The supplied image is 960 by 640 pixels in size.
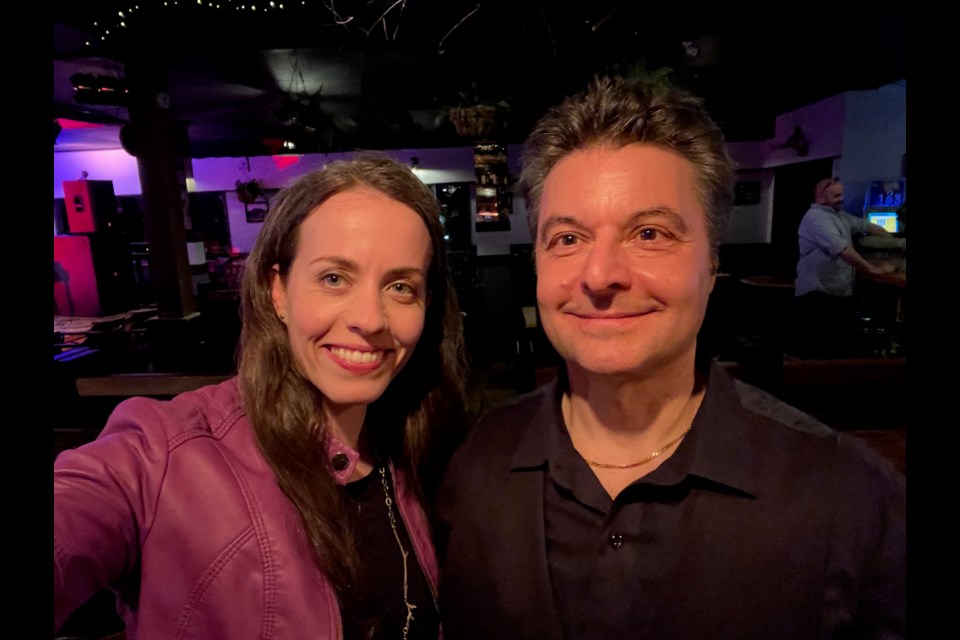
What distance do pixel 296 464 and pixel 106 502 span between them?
352 millimetres

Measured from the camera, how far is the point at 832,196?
498cm

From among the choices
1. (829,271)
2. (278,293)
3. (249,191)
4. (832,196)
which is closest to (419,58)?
(249,191)

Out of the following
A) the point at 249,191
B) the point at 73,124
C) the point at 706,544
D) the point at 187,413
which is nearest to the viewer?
the point at 706,544

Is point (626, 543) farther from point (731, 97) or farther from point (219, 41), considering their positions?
point (731, 97)

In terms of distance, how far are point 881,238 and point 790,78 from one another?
10.0 ft

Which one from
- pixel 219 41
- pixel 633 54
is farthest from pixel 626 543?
pixel 633 54

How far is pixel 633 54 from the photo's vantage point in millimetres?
5008

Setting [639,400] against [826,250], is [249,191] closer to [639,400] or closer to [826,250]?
[826,250]

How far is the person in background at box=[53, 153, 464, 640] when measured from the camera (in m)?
1.00

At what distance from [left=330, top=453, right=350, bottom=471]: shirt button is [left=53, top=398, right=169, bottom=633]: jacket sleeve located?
15.1 inches

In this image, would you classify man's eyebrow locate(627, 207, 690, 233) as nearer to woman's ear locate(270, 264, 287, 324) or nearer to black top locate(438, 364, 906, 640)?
black top locate(438, 364, 906, 640)

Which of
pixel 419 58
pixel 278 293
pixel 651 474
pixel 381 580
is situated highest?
pixel 419 58

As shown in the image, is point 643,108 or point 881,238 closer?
point 643,108

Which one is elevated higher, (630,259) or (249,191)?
(249,191)
